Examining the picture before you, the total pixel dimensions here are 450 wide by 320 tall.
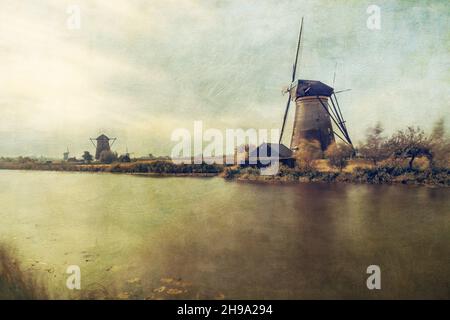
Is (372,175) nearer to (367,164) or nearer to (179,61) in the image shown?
(367,164)

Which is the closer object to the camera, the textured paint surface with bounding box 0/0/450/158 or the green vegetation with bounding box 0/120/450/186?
the textured paint surface with bounding box 0/0/450/158

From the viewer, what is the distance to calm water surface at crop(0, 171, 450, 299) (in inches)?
162

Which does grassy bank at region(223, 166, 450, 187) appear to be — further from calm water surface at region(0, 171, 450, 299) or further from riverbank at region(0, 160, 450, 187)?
calm water surface at region(0, 171, 450, 299)

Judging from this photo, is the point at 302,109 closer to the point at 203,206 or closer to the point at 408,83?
the point at 408,83

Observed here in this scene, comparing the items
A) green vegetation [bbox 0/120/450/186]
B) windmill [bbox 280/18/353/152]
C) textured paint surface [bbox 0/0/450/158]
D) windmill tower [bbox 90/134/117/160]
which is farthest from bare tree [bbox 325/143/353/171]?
windmill tower [bbox 90/134/117/160]

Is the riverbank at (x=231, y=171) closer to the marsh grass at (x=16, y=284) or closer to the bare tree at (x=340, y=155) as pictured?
the bare tree at (x=340, y=155)

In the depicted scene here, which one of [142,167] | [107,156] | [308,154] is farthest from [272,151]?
[107,156]

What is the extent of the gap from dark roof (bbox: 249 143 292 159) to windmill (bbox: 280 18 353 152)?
11.9 inches

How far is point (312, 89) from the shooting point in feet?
22.5

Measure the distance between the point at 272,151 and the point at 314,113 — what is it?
8.86 ft

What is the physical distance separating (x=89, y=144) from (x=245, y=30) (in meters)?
4.11

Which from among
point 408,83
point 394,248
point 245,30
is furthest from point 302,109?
point 394,248

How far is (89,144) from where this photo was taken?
5.28 metres

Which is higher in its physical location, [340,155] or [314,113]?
[314,113]
